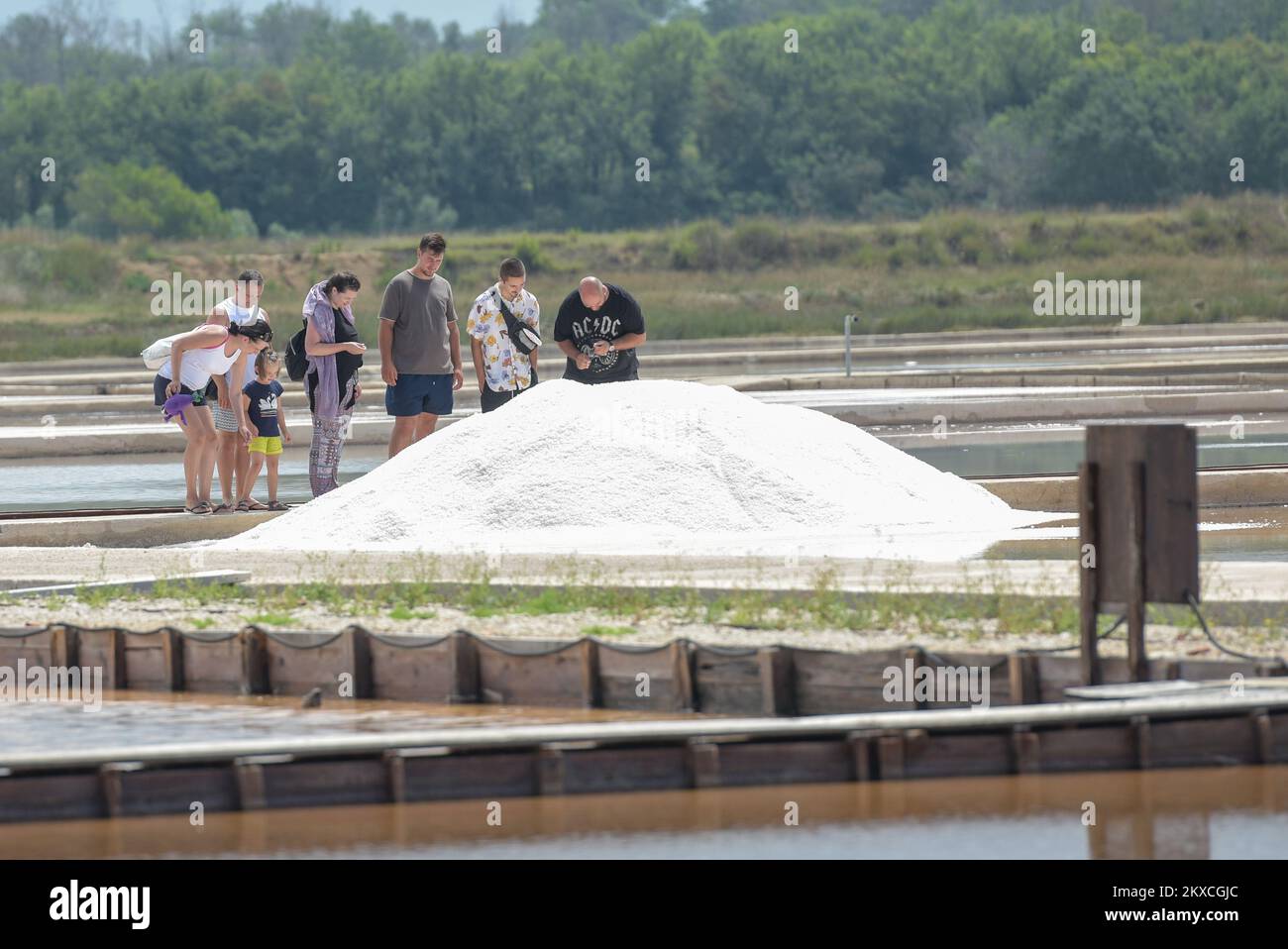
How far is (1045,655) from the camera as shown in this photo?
7.43 metres

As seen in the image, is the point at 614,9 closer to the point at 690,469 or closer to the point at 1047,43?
the point at 1047,43

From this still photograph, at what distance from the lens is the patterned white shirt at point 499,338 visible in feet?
41.1

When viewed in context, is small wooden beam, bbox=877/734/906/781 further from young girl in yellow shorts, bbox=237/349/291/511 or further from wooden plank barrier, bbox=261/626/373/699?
young girl in yellow shorts, bbox=237/349/291/511

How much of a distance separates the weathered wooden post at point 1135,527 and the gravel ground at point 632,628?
1.26 ft

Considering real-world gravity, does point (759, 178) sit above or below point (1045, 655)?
above

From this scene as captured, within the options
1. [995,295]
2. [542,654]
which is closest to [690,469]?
[542,654]

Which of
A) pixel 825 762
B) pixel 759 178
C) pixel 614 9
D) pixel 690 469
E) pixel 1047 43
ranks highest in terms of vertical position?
pixel 614 9

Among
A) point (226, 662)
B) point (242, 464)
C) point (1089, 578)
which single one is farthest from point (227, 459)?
point (1089, 578)

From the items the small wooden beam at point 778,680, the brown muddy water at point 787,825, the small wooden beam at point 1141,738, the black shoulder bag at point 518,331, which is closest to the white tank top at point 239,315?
the black shoulder bag at point 518,331

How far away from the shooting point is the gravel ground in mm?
7789

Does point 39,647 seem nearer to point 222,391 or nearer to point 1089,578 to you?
point 222,391

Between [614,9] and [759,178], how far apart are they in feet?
257

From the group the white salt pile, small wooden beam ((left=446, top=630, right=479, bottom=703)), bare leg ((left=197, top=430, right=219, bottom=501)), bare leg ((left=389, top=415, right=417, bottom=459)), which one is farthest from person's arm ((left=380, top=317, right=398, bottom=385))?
small wooden beam ((left=446, top=630, right=479, bottom=703))

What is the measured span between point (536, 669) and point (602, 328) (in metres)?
4.84
